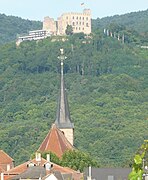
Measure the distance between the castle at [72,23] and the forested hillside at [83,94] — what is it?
5595mm

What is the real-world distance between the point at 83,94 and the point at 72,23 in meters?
33.8

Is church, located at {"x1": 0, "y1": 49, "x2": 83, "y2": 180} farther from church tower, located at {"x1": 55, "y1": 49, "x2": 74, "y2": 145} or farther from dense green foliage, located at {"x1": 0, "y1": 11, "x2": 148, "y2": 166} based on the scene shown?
dense green foliage, located at {"x1": 0, "y1": 11, "x2": 148, "y2": 166}

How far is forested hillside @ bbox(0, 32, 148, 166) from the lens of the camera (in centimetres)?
10256

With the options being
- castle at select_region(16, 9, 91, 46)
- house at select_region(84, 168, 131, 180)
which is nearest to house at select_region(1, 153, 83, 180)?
house at select_region(84, 168, 131, 180)

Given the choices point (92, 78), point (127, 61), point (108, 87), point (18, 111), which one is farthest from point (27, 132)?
point (127, 61)

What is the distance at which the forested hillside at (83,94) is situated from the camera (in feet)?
336

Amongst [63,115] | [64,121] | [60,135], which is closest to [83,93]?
[63,115]

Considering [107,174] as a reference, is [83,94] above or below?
below

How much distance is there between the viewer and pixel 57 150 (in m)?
58.9

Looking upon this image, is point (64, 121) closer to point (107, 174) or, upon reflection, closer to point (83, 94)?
point (107, 174)

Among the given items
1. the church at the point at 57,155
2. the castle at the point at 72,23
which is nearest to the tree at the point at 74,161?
the church at the point at 57,155

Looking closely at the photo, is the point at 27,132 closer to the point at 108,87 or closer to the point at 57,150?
the point at 108,87

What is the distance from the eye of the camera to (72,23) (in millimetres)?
167750

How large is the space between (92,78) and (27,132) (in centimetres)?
3643
